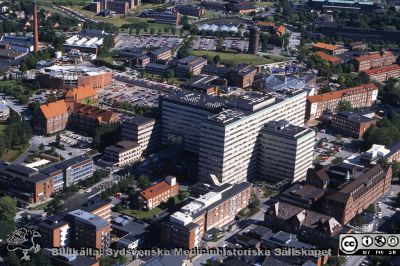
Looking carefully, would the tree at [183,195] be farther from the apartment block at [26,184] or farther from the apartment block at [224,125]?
the apartment block at [26,184]

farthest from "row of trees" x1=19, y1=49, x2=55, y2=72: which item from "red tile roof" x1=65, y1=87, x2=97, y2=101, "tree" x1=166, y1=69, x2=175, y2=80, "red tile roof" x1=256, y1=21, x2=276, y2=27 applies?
"red tile roof" x1=256, y1=21, x2=276, y2=27

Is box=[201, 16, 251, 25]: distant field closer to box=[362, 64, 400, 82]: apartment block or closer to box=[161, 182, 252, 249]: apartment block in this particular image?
box=[362, 64, 400, 82]: apartment block

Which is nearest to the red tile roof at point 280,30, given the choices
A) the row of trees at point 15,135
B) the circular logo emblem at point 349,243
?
the row of trees at point 15,135

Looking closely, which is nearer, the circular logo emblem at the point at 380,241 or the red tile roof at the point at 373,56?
the circular logo emblem at the point at 380,241

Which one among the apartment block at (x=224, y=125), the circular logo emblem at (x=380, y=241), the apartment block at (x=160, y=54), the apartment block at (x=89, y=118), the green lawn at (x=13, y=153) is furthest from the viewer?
the apartment block at (x=160, y=54)

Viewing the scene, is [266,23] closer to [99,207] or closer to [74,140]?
[74,140]

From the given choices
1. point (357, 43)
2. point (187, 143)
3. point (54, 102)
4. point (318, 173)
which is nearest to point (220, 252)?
point (318, 173)

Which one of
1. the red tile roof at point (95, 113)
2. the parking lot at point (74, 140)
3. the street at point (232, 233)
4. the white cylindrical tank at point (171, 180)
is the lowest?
the street at point (232, 233)

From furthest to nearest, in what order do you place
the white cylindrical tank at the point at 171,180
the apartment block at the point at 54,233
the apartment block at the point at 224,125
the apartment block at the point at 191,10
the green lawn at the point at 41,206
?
1. the apartment block at the point at 191,10
2. the apartment block at the point at 224,125
3. the white cylindrical tank at the point at 171,180
4. the green lawn at the point at 41,206
5. the apartment block at the point at 54,233

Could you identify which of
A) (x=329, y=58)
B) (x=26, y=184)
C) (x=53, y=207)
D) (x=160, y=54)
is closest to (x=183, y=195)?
(x=53, y=207)

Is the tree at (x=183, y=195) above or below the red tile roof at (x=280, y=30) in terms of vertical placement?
below
